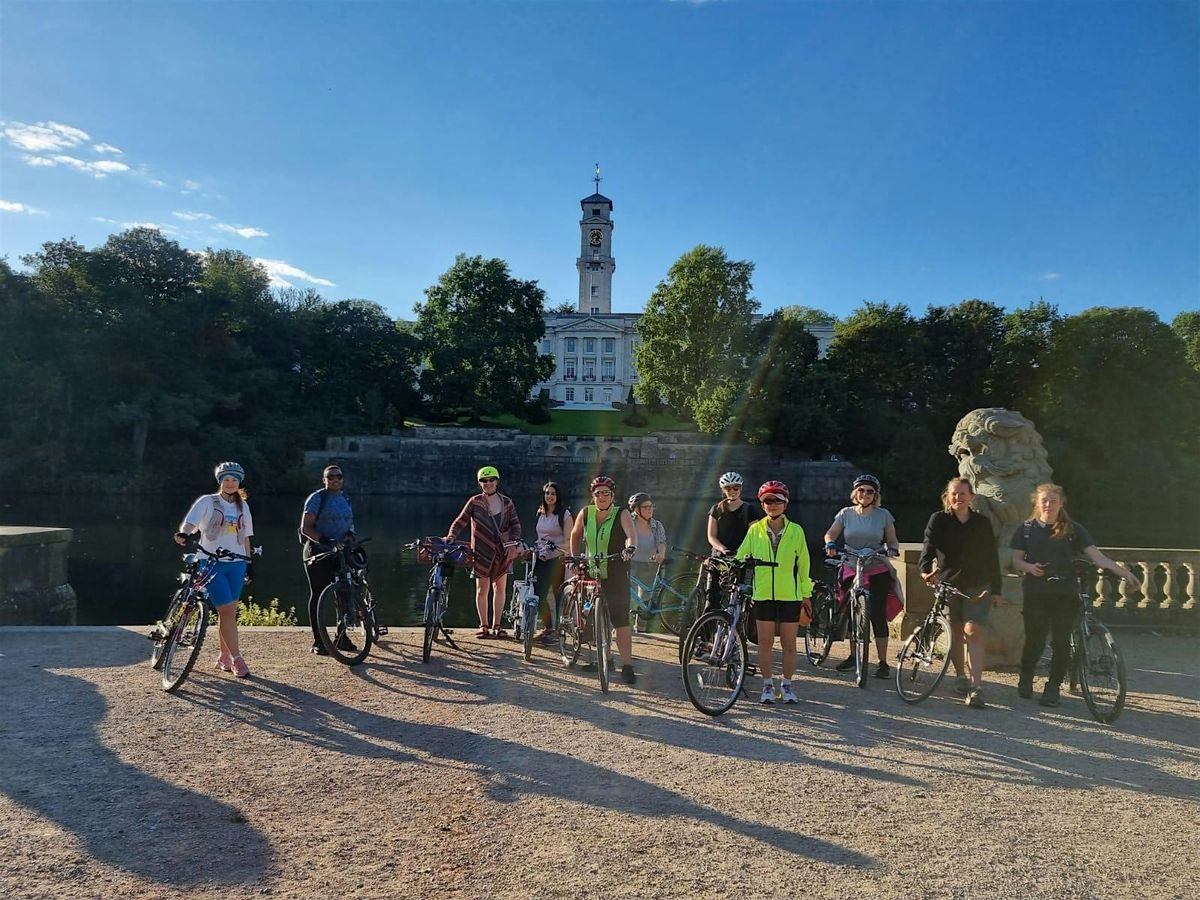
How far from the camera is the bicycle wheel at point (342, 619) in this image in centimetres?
648

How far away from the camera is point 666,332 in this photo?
168ft

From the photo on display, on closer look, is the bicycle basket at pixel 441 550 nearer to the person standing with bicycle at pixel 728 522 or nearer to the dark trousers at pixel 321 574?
the dark trousers at pixel 321 574

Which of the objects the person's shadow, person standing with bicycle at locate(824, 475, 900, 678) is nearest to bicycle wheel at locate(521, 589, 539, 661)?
person standing with bicycle at locate(824, 475, 900, 678)

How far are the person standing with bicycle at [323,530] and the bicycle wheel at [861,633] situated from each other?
4203 mm

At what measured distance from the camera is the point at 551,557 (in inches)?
293

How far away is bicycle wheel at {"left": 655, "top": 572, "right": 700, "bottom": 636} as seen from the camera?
27.3ft

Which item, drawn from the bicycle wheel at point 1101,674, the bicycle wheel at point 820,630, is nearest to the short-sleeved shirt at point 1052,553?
the bicycle wheel at point 1101,674

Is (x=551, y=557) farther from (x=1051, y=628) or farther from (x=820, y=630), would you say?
(x=1051, y=628)

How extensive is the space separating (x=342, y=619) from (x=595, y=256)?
287ft

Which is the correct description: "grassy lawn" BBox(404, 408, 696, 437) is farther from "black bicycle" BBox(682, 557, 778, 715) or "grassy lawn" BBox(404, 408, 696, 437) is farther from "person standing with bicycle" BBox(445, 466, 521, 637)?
"black bicycle" BBox(682, 557, 778, 715)

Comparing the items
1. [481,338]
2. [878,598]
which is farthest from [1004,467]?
[481,338]

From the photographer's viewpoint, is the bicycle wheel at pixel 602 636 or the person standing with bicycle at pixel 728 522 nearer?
the bicycle wheel at pixel 602 636

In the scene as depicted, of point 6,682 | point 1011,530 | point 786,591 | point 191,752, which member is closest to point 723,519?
point 786,591

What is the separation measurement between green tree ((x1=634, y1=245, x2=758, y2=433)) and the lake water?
25.5 feet
